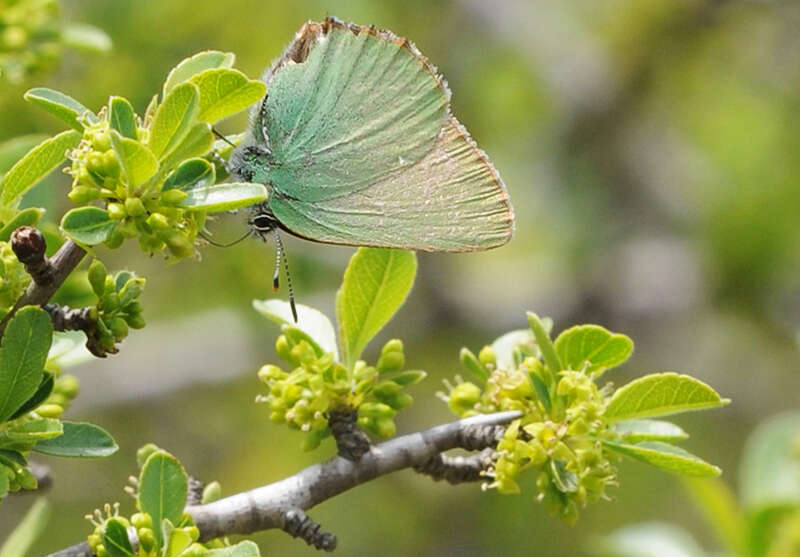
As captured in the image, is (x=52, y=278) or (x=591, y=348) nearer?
(x=52, y=278)

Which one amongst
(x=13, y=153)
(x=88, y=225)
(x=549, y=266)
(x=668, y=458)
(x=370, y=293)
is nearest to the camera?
(x=88, y=225)

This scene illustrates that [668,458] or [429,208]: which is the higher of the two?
[429,208]

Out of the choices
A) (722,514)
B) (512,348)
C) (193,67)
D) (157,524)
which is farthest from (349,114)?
(722,514)

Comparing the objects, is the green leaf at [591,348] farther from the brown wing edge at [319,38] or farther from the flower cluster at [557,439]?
the brown wing edge at [319,38]

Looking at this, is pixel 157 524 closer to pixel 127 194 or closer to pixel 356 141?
pixel 127 194

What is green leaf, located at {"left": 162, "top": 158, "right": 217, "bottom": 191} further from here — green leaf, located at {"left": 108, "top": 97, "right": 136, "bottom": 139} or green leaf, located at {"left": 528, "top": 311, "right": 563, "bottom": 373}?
green leaf, located at {"left": 528, "top": 311, "right": 563, "bottom": 373}

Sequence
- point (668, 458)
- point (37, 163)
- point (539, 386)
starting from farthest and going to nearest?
point (539, 386), point (668, 458), point (37, 163)

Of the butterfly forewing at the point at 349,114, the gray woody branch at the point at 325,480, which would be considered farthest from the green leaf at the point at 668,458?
the butterfly forewing at the point at 349,114

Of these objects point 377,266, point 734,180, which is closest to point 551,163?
point 734,180
